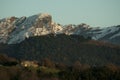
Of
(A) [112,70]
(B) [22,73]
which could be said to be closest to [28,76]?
(B) [22,73]

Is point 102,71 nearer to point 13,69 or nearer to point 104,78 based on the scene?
point 104,78

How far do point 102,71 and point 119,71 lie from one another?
27.1ft

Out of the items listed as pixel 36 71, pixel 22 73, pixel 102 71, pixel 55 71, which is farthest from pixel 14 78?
pixel 102 71

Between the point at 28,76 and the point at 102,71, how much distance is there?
36.7 metres

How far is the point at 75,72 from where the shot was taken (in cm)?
18275

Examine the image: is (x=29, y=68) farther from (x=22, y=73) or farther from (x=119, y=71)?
(x=119, y=71)

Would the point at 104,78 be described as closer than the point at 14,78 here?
No

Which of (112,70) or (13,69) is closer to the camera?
(13,69)

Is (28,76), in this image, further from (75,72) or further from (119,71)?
(119,71)

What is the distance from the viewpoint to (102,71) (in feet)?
606

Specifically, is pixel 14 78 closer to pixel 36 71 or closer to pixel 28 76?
pixel 28 76

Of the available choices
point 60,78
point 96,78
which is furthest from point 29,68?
point 96,78

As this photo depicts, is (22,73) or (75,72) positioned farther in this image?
(75,72)

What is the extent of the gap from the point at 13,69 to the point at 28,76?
8.24m
